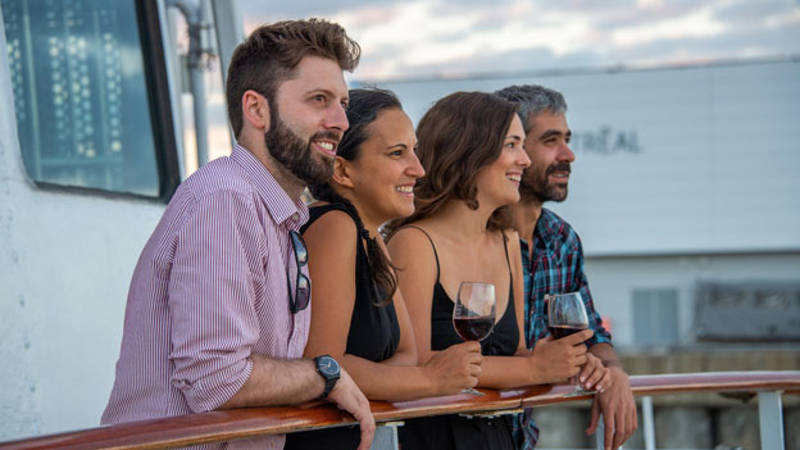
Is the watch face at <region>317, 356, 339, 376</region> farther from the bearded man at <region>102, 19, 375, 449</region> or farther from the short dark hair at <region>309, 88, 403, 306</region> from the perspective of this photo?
the short dark hair at <region>309, 88, 403, 306</region>

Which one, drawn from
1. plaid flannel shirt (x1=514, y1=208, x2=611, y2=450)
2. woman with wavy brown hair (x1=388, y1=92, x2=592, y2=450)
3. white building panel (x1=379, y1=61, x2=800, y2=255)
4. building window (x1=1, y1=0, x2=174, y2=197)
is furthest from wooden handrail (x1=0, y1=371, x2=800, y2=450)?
white building panel (x1=379, y1=61, x2=800, y2=255)

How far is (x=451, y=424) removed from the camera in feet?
9.10

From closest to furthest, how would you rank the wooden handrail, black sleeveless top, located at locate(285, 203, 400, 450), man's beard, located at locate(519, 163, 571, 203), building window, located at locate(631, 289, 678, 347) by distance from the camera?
the wooden handrail
black sleeveless top, located at locate(285, 203, 400, 450)
man's beard, located at locate(519, 163, 571, 203)
building window, located at locate(631, 289, 678, 347)

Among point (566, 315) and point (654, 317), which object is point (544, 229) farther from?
point (654, 317)

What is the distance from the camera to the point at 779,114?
93.1 ft

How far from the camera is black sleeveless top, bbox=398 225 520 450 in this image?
2764mm

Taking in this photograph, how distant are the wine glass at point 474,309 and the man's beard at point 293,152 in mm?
483

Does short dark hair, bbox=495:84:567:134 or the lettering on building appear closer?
short dark hair, bbox=495:84:567:134

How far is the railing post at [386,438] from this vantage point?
2254 mm

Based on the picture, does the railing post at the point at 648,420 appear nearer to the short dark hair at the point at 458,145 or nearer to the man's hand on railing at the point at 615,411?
the man's hand on railing at the point at 615,411

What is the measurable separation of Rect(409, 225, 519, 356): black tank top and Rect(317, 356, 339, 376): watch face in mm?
718

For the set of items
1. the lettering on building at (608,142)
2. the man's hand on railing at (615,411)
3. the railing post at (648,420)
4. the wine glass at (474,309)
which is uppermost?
the lettering on building at (608,142)

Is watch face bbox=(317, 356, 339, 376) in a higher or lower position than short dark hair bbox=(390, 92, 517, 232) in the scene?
lower

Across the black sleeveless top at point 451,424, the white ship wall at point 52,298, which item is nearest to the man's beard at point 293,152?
the black sleeveless top at point 451,424
